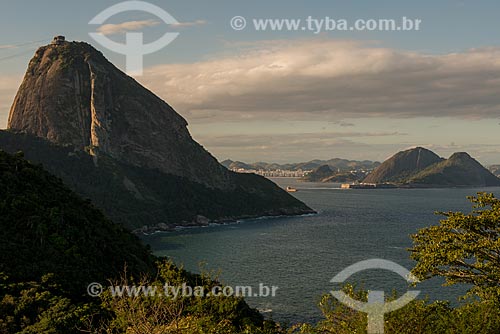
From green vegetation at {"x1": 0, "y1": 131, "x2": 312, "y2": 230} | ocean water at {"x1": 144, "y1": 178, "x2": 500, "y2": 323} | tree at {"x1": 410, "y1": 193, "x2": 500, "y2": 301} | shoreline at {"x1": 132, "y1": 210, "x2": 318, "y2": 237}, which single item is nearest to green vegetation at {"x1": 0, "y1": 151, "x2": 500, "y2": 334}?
tree at {"x1": 410, "y1": 193, "x2": 500, "y2": 301}

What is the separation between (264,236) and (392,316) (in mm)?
115397

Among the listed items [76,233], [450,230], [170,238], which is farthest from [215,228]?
[450,230]

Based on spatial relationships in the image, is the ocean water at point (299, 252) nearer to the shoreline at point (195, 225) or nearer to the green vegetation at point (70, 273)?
the shoreline at point (195, 225)

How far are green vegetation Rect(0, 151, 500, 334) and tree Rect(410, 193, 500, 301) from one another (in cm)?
5

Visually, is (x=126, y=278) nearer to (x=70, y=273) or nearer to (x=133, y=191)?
(x=70, y=273)

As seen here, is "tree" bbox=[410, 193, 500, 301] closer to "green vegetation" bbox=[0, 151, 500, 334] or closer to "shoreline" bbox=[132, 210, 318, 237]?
→ "green vegetation" bbox=[0, 151, 500, 334]

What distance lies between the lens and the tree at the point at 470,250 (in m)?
21.3

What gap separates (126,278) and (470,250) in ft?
77.9

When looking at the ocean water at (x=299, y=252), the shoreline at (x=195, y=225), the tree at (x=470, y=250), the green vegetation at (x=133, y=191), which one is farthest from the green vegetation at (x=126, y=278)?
the green vegetation at (x=133, y=191)

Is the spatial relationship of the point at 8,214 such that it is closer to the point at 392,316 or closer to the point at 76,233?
the point at 76,233

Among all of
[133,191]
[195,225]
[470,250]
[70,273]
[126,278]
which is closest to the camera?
[470,250]

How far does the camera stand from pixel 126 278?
1362 inches

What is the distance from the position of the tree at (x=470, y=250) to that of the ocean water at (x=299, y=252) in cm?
1569

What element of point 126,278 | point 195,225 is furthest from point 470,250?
point 195,225
